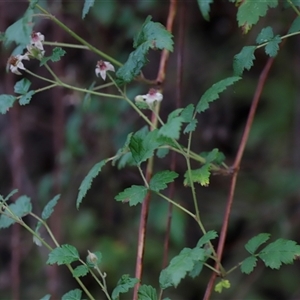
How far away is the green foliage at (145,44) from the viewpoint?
89cm

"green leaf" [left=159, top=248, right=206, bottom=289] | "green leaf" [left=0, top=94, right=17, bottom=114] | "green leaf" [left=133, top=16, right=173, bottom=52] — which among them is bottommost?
"green leaf" [left=159, top=248, right=206, bottom=289]

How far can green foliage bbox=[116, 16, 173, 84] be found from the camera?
892mm

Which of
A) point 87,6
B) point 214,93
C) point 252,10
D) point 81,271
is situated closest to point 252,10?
point 252,10

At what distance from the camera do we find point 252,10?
36.3 inches

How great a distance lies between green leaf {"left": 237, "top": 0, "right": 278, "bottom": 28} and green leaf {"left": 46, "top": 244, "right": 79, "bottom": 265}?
1.47 feet

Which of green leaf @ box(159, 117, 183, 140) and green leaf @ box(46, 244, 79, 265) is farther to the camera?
green leaf @ box(46, 244, 79, 265)

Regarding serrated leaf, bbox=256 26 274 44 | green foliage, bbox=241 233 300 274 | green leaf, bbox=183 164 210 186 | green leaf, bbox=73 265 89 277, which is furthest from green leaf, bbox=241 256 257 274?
serrated leaf, bbox=256 26 274 44

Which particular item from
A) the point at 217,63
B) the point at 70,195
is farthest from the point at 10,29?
the point at 217,63

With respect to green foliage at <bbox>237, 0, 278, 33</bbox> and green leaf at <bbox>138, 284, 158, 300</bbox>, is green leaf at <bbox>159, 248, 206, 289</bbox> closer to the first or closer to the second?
green leaf at <bbox>138, 284, 158, 300</bbox>

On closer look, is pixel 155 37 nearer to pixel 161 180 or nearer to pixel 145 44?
pixel 145 44

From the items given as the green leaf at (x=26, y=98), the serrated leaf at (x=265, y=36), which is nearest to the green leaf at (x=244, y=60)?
the serrated leaf at (x=265, y=36)

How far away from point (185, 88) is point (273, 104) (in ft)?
1.28

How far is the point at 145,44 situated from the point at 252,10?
6.9 inches

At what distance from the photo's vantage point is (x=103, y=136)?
2180mm
